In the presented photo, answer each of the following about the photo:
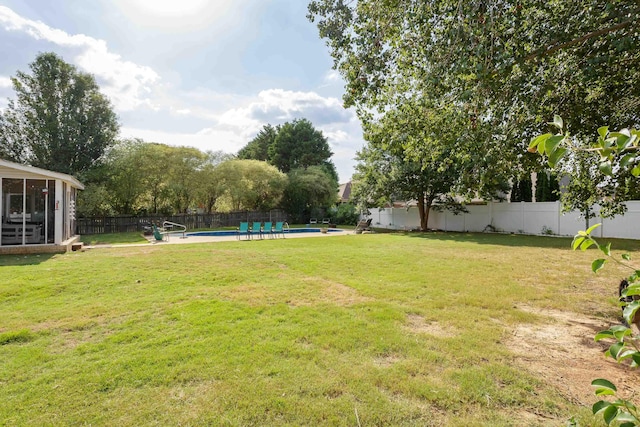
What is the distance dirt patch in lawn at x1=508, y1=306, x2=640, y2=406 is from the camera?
2822mm

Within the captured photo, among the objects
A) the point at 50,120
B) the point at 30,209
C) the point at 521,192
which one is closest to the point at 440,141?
the point at 30,209

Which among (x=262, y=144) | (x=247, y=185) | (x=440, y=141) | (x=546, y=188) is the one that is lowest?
(x=440, y=141)

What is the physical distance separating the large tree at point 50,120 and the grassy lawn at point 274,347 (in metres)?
17.3

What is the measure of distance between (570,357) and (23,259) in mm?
11664

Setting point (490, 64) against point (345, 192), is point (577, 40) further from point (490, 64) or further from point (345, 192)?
point (345, 192)

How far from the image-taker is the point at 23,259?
852 cm

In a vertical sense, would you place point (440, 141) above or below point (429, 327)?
above

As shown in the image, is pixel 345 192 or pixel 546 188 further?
pixel 345 192

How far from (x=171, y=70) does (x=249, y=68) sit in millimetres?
2447

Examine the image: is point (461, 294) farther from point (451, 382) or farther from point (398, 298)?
point (451, 382)

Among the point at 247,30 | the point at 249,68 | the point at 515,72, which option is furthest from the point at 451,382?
the point at 249,68

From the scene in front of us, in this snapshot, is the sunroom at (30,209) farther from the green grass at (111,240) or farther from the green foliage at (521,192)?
the green foliage at (521,192)

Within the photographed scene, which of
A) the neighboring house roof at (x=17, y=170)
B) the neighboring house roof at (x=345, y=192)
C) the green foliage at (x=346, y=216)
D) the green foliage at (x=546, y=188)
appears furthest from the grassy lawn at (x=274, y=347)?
the neighboring house roof at (x=345, y=192)

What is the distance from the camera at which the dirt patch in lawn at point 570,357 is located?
2.82m
